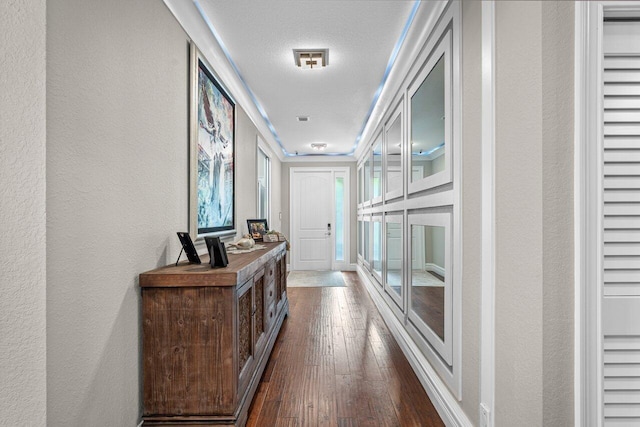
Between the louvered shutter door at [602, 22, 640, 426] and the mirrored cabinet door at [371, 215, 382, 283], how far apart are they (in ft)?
10.7

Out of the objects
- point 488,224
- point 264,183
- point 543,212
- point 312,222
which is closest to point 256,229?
point 264,183

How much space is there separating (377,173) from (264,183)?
1.95m

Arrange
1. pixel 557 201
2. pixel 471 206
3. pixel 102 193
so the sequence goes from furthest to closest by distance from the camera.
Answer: pixel 471 206 < pixel 102 193 < pixel 557 201

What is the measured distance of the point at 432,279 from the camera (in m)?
2.27

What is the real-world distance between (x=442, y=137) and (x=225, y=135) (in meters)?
1.89

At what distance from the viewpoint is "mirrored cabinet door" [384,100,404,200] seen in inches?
122

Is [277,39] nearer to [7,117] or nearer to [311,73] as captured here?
[311,73]

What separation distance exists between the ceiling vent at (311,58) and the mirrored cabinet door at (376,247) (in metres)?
2.10

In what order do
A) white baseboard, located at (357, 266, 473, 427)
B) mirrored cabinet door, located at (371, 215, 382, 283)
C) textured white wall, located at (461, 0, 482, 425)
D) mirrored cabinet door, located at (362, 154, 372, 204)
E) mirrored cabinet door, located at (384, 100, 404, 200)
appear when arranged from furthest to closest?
mirrored cabinet door, located at (362, 154, 372, 204), mirrored cabinet door, located at (371, 215, 382, 283), mirrored cabinet door, located at (384, 100, 404, 200), white baseboard, located at (357, 266, 473, 427), textured white wall, located at (461, 0, 482, 425)

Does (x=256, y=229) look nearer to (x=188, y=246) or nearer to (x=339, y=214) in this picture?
(x=188, y=246)

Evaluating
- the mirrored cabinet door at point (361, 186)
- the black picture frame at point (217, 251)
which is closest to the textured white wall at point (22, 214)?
the black picture frame at point (217, 251)

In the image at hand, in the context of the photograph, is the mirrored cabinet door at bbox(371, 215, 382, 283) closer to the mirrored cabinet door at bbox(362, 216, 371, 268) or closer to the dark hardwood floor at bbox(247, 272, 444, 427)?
the mirrored cabinet door at bbox(362, 216, 371, 268)

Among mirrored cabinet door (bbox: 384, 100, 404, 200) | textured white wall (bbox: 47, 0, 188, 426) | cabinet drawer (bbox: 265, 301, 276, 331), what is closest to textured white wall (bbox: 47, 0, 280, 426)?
textured white wall (bbox: 47, 0, 188, 426)

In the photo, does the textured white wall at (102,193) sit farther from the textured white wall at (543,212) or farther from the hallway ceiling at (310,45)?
the textured white wall at (543,212)
